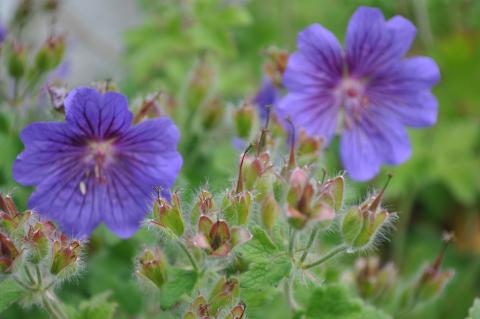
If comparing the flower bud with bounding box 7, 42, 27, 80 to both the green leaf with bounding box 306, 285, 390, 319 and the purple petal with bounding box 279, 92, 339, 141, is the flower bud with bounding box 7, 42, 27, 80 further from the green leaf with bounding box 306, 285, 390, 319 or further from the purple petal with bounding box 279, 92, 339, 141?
the green leaf with bounding box 306, 285, 390, 319

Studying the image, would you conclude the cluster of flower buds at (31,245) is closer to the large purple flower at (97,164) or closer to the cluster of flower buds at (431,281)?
the large purple flower at (97,164)

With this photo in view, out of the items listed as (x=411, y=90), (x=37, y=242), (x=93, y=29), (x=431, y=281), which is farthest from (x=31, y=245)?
(x=93, y=29)

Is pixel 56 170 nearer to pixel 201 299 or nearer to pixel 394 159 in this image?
pixel 201 299

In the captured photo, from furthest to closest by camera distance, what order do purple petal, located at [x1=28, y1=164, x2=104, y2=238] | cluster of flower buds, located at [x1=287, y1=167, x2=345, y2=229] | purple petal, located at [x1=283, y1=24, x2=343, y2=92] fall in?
purple petal, located at [x1=283, y1=24, x2=343, y2=92], purple petal, located at [x1=28, y1=164, x2=104, y2=238], cluster of flower buds, located at [x1=287, y1=167, x2=345, y2=229]

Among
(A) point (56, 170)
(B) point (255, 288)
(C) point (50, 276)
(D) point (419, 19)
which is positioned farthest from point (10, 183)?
(D) point (419, 19)

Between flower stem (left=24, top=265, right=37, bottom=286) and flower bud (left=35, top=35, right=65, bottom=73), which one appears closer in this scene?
flower stem (left=24, top=265, right=37, bottom=286)

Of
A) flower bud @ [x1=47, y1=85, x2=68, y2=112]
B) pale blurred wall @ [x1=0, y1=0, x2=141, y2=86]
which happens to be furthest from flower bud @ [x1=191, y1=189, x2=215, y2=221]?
pale blurred wall @ [x1=0, y1=0, x2=141, y2=86]

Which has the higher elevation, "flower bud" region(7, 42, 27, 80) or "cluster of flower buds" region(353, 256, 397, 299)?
"flower bud" region(7, 42, 27, 80)

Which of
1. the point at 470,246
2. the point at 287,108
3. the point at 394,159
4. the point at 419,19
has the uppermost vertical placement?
the point at 419,19
